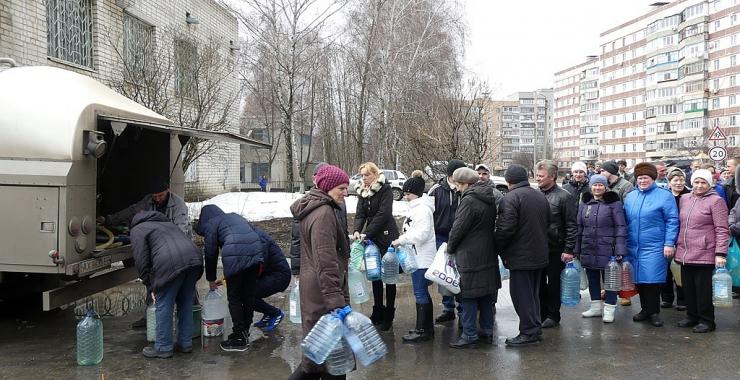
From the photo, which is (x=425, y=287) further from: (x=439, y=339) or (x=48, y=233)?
(x=48, y=233)

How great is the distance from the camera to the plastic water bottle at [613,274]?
625cm

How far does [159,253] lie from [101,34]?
474 inches

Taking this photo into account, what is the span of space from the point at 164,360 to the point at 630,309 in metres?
5.59

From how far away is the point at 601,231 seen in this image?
20.7 feet

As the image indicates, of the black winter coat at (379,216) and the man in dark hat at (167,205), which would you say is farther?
the black winter coat at (379,216)

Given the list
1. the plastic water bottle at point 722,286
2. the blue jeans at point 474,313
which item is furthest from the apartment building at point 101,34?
the plastic water bottle at point 722,286

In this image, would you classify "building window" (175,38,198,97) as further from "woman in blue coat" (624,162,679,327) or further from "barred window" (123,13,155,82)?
"woman in blue coat" (624,162,679,327)

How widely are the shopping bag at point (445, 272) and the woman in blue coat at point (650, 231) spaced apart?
87.4 inches

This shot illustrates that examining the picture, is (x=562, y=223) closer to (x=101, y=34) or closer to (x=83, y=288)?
(x=83, y=288)

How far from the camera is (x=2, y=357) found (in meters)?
5.44

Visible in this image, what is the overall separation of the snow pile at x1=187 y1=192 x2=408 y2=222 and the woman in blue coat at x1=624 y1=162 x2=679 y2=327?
1022 centimetres

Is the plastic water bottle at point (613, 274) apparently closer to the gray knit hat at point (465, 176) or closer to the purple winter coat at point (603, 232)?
the purple winter coat at point (603, 232)

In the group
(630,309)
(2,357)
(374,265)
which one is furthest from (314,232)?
(630,309)

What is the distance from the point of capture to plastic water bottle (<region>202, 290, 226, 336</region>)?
5.88 metres
